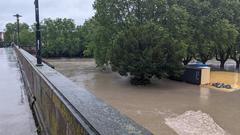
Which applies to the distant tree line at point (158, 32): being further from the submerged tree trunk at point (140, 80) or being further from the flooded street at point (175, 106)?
the flooded street at point (175, 106)

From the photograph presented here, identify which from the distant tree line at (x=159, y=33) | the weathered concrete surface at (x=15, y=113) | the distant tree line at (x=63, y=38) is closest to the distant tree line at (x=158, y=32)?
the distant tree line at (x=159, y=33)

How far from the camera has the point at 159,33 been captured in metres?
27.3

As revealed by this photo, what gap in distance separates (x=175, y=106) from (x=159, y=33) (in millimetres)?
10197

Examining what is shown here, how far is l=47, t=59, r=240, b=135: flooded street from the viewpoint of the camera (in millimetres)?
14001

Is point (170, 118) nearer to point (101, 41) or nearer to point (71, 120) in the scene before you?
point (71, 120)

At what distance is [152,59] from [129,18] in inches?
334

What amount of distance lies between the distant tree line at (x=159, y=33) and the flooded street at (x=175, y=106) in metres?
1.95

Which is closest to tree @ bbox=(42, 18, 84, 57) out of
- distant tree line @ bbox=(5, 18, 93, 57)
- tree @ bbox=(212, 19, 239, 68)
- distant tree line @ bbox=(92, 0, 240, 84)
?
distant tree line @ bbox=(5, 18, 93, 57)

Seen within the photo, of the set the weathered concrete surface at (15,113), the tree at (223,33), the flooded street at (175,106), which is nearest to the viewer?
the weathered concrete surface at (15,113)

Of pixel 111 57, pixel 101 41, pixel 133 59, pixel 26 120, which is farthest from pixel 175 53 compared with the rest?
pixel 26 120

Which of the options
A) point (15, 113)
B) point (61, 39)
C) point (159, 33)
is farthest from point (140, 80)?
point (61, 39)

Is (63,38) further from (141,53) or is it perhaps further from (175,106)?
(175,106)

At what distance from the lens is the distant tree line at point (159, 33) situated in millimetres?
25828

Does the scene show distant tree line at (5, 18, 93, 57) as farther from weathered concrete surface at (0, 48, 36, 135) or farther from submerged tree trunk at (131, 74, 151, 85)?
weathered concrete surface at (0, 48, 36, 135)
